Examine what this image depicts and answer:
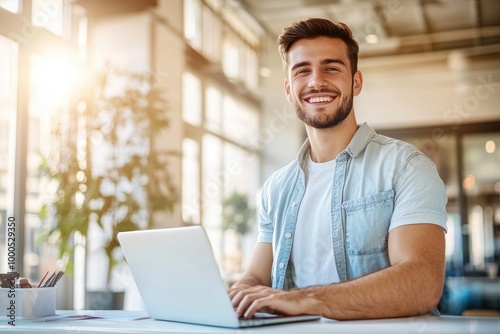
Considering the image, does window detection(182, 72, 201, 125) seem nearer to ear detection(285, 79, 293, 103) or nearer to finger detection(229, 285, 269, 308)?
ear detection(285, 79, 293, 103)

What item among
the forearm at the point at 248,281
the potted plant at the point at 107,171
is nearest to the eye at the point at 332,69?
the forearm at the point at 248,281

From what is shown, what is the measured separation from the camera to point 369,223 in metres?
1.74

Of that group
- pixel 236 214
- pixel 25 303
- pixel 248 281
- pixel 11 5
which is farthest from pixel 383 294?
pixel 236 214

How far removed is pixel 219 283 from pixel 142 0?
4.54m

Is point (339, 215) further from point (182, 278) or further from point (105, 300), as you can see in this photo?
point (105, 300)

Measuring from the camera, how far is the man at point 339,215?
143 centimetres

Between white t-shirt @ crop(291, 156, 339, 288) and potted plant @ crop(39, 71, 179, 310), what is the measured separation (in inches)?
108

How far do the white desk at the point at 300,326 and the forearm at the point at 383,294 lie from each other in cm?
4

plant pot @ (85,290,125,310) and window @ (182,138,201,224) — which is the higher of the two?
window @ (182,138,201,224)

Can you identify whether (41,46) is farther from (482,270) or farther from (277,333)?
(482,270)

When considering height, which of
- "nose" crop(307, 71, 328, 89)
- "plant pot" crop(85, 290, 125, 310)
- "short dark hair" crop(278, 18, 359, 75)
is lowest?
"plant pot" crop(85, 290, 125, 310)

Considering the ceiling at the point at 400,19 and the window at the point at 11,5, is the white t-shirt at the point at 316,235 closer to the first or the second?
the window at the point at 11,5

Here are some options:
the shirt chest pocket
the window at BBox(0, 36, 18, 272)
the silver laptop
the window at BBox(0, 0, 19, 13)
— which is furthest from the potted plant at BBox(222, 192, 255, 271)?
the silver laptop

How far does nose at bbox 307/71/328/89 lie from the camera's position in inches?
75.0
